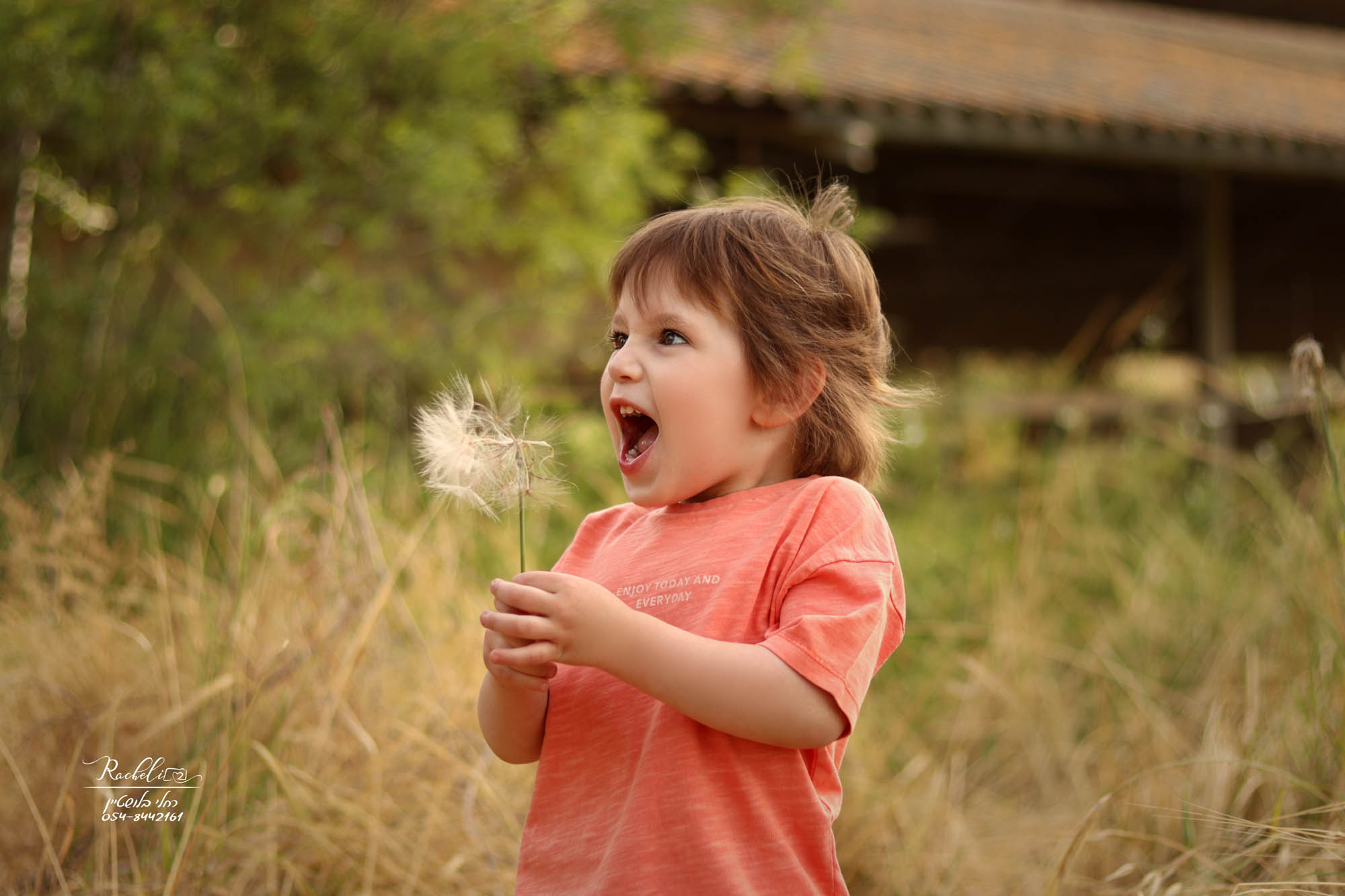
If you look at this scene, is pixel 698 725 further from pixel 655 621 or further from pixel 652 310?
pixel 652 310

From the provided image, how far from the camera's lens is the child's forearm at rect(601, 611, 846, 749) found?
1.21 m

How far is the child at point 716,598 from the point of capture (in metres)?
1.23

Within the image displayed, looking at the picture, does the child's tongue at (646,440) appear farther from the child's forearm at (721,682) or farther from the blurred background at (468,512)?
the blurred background at (468,512)

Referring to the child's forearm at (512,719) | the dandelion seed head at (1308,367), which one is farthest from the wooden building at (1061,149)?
the child's forearm at (512,719)

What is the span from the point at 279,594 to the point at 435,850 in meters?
0.70

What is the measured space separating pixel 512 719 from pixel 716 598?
0.31 meters

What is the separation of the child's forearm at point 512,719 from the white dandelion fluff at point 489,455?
0.22m

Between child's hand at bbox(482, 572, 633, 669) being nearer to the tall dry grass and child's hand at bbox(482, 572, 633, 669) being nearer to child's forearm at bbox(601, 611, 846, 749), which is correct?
child's forearm at bbox(601, 611, 846, 749)

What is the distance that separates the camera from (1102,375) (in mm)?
8797

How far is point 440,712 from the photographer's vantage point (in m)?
2.36

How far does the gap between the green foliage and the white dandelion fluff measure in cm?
251

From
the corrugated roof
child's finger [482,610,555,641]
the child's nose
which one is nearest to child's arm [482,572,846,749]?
child's finger [482,610,555,641]

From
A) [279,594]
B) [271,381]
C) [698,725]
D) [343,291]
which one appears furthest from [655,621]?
[343,291]

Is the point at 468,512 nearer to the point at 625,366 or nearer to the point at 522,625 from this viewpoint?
the point at 625,366
